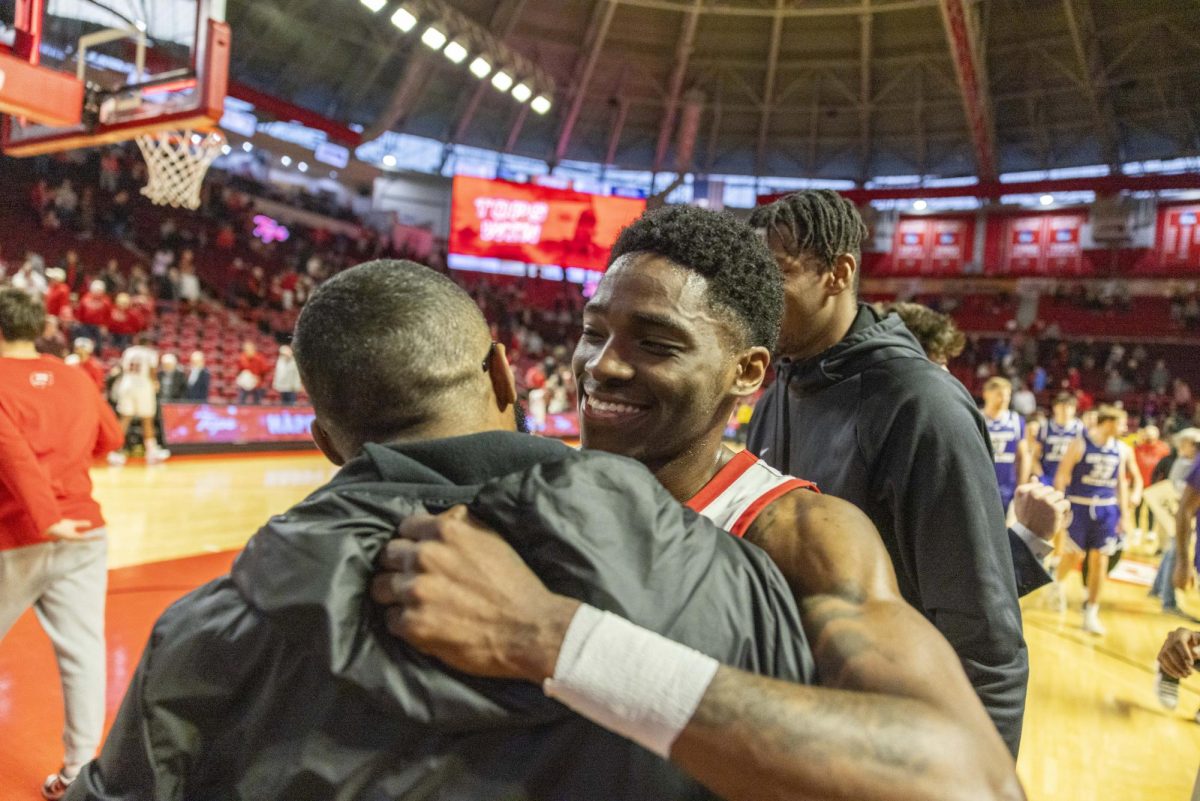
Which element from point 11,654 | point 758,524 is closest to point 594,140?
point 11,654

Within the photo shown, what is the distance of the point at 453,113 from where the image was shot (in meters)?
22.5

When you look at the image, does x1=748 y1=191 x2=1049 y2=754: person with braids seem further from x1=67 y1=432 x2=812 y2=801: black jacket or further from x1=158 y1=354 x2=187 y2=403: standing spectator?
x1=158 y1=354 x2=187 y2=403: standing spectator

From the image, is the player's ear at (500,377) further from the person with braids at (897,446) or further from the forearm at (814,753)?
the person with braids at (897,446)

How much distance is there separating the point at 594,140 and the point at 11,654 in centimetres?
2190

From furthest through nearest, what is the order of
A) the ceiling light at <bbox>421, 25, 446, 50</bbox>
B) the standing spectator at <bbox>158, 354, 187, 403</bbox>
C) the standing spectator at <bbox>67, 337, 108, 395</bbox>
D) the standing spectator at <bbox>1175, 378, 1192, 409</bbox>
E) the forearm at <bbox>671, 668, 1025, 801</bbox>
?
the standing spectator at <bbox>1175, 378, 1192, 409</bbox> → the ceiling light at <bbox>421, 25, 446, 50</bbox> → the standing spectator at <bbox>158, 354, 187, 403</bbox> → the standing spectator at <bbox>67, 337, 108, 395</bbox> → the forearm at <bbox>671, 668, 1025, 801</bbox>

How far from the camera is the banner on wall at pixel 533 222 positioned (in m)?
19.4

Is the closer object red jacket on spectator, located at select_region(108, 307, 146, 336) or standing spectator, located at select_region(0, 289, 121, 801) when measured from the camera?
standing spectator, located at select_region(0, 289, 121, 801)

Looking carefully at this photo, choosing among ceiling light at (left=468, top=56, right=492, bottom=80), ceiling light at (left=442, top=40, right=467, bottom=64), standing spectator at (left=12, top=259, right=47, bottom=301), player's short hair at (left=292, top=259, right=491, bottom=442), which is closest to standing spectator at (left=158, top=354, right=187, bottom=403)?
standing spectator at (left=12, top=259, right=47, bottom=301)

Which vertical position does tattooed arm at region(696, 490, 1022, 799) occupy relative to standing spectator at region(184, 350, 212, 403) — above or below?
above

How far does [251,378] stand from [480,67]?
7799 mm

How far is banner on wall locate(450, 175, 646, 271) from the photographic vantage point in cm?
1939

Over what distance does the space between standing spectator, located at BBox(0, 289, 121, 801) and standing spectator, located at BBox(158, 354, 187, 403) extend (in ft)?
27.8

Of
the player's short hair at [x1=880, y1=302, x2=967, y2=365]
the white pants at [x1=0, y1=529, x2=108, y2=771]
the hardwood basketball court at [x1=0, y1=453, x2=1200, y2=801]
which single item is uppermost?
the player's short hair at [x1=880, y1=302, x2=967, y2=365]

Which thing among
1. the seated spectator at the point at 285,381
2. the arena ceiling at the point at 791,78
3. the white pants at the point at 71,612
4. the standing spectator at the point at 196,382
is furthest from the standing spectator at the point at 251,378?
the white pants at the point at 71,612
